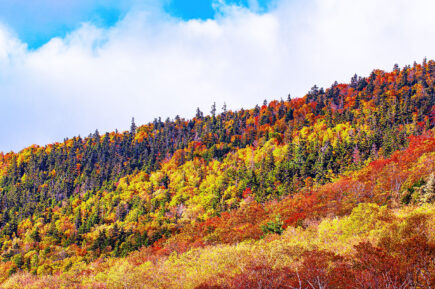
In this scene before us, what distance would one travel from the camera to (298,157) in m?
111

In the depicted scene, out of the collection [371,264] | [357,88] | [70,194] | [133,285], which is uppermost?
[357,88]

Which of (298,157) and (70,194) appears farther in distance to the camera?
(70,194)

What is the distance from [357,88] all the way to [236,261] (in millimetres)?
196901

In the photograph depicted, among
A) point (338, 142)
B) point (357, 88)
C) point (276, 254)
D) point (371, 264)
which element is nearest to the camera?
point (371, 264)

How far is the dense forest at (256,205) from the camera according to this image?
21703 mm

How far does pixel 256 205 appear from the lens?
85500 mm

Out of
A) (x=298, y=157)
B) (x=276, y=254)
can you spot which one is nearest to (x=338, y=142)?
(x=298, y=157)

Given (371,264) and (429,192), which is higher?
(371,264)

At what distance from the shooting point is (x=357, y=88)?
191750 mm

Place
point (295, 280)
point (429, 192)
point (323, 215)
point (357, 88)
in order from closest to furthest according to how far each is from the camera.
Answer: point (295, 280), point (429, 192), point (323, 215), point (357, 88)

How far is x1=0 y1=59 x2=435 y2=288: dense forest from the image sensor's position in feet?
71.2

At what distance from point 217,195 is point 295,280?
95.7 metres

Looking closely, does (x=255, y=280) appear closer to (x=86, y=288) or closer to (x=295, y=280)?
(x=295, y=280)

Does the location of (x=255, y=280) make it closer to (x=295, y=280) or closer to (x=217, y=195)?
(x=295, y=280)
